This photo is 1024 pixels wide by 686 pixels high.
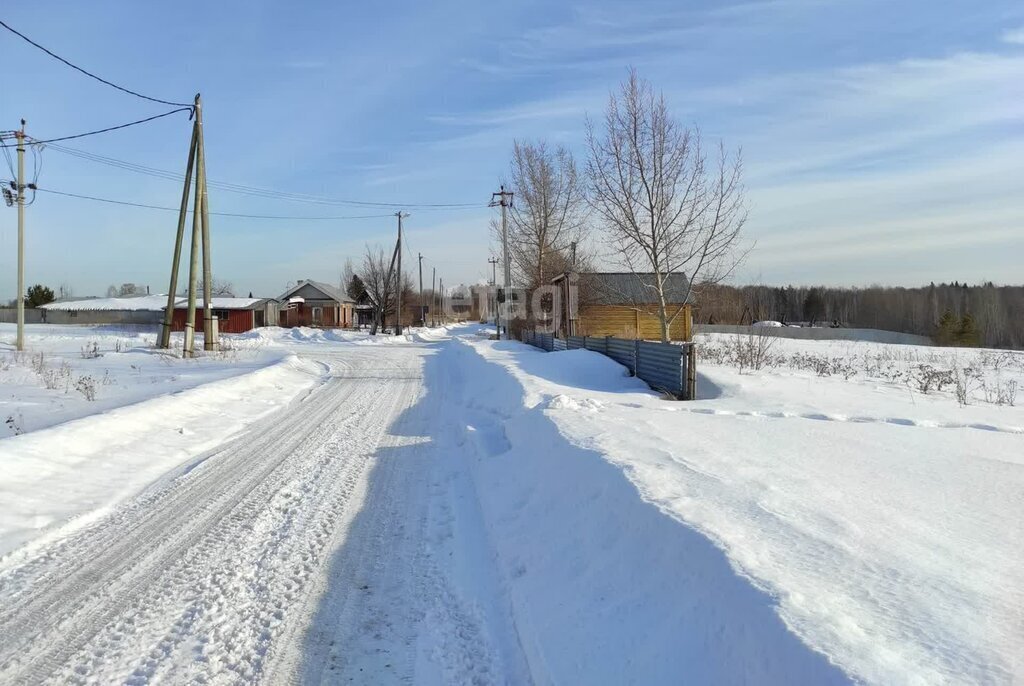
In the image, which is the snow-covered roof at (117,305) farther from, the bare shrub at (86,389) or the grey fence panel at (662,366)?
the grey fence panel at (662,366)

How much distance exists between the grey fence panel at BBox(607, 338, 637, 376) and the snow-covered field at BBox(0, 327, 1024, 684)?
20.4 ft

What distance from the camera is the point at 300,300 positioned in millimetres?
72625

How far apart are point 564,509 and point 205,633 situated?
2757mm

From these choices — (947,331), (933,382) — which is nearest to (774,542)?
(933,382)

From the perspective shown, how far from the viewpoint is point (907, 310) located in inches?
3716

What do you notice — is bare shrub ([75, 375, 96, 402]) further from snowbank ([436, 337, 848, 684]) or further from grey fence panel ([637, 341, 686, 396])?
grey fence panel ([637, 341, 686, 396])

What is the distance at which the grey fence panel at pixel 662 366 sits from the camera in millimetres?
13000

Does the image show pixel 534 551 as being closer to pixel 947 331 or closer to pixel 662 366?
pixel 662 366

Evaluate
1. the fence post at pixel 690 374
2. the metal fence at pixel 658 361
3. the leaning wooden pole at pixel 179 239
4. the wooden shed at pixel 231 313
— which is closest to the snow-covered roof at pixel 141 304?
the wooden shed at pixel 231 313

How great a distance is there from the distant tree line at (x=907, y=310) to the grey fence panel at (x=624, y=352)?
32760mm

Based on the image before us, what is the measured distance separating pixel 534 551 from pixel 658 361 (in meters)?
9.86

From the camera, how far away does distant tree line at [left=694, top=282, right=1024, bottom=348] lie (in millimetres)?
59459

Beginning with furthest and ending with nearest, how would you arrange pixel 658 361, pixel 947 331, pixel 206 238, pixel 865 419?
pixel 947 331
pixel 206 238
pixel 658 361
pixel 865 419

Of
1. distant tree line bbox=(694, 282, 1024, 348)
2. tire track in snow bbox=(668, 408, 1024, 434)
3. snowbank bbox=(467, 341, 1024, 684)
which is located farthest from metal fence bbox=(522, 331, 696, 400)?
distant tree line bbox=(694, 282, 1024, 348)
